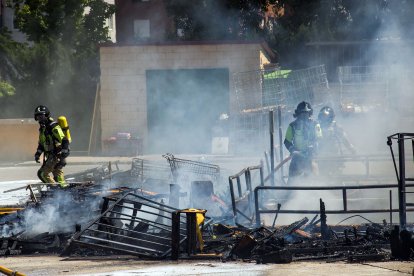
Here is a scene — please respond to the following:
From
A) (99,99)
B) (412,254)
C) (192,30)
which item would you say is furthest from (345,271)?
(192,30)

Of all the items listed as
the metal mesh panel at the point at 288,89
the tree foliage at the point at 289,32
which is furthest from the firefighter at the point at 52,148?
the tree foliage at the point at 289,32

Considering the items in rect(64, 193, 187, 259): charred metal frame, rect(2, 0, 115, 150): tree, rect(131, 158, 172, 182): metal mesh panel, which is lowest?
rect(64, 193, 187, 259): charred metal frame

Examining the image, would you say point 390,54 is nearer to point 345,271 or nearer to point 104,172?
point 104,172

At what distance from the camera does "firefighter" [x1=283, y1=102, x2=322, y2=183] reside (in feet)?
47.2

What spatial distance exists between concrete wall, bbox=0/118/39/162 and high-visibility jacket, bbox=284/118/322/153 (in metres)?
14.1

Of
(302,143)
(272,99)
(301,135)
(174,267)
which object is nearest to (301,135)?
(301,135)

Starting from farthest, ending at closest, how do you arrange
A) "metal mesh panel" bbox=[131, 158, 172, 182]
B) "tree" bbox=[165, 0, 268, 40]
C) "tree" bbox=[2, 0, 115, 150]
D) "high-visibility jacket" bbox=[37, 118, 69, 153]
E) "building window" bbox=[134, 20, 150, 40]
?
"building window" bbox=[134, 20, 150, 40] < "tree" bbox=[165, 0, 268, 40] < "tree" bbox=[2, 0, 115, 150] < "metal mesh panel" bbox=[131, 158, 172, 182] < "high-visibility jacket" bbox=[37, 118, 69, 153]

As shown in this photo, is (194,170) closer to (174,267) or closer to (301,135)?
(301,135)

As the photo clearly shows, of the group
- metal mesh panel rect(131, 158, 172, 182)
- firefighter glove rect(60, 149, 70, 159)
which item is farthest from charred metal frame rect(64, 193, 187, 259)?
metal mesh panel rect(131, 158, 172, 182)

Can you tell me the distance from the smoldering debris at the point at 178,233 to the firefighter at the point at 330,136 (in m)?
4.67

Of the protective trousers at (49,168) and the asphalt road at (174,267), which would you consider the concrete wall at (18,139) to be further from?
the asphalt road at (174,267)

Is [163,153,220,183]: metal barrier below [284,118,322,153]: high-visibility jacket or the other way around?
below

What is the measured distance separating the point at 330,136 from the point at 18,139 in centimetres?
1320

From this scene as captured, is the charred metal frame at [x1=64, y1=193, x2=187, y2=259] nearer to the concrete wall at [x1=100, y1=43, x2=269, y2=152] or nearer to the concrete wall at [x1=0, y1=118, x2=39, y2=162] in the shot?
the concrete wall at [x1=0, y1=118, x2=39, y2=162]
